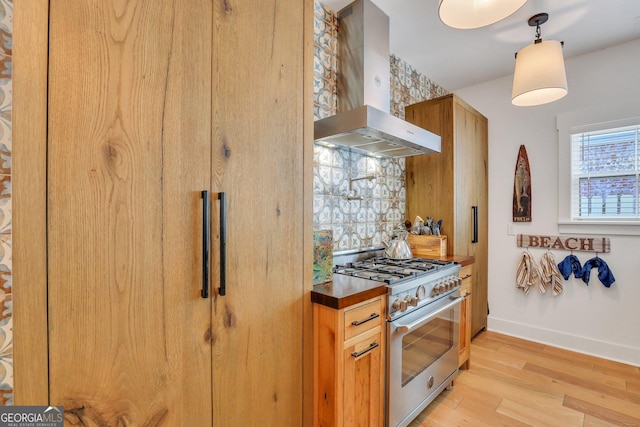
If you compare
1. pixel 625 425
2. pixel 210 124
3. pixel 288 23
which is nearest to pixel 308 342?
pixel 210 124

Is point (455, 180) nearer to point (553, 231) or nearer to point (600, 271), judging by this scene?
point (553, 231)

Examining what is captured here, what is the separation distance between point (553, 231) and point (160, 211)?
3.52 m

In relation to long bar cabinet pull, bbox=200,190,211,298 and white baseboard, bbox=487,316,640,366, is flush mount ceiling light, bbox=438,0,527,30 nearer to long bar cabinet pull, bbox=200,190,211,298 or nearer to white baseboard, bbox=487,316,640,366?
long bar cabinet pull, bbox=200,190,211,298

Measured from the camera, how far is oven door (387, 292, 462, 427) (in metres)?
1.57

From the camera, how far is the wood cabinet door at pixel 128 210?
783 mm

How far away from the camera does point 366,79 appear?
81.2 inches

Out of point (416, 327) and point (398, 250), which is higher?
point (398, 250)

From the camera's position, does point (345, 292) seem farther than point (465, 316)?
No

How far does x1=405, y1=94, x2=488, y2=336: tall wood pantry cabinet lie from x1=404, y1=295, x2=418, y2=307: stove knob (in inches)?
46.0

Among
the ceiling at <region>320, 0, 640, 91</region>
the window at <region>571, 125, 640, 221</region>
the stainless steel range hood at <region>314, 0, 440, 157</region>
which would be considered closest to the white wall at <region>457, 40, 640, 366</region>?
the window at <region>571, 125, 640, 221</region>

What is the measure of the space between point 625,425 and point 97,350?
2.88 metres

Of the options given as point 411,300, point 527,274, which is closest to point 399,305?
point 411,300

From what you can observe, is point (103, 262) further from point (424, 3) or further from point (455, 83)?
point (455, 83)

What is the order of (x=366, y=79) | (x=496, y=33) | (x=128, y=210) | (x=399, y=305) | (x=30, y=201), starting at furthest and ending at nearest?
(x=496, y=33) → (x=366, y=79) → (x=399, y=305) → (x=128, y=210) → (x=30, y=201)
